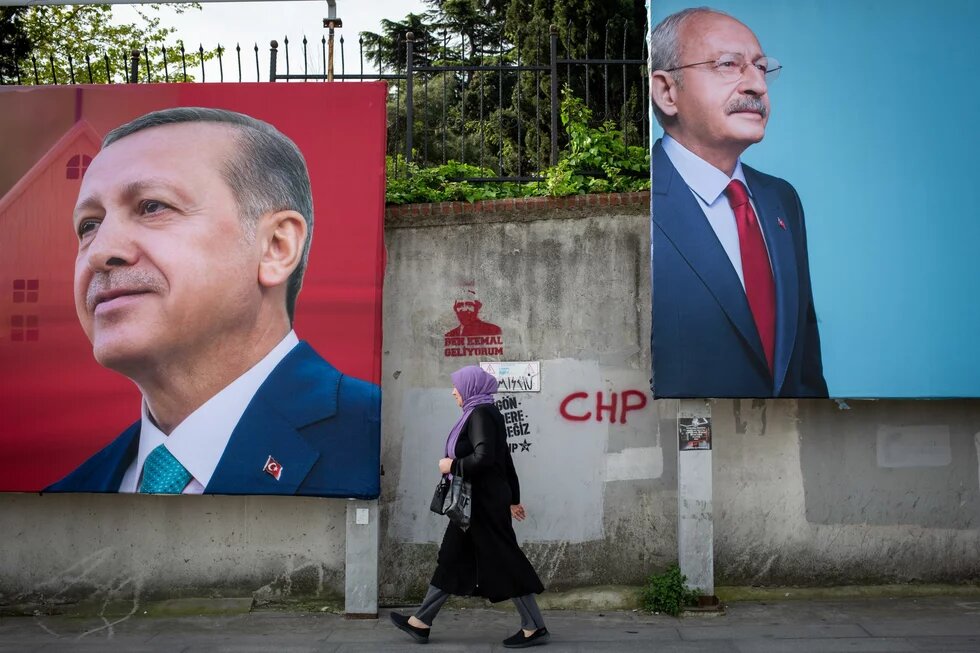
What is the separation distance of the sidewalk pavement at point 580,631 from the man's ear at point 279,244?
274 cm

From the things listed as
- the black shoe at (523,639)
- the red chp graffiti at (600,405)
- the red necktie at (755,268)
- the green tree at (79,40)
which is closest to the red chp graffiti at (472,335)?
the red chp graffiti at (600,405)

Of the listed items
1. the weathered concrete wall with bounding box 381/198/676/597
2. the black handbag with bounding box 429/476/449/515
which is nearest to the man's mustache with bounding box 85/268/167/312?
the weathered concrete wall with bounding box 381/198/676/597

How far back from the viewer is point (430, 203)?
25.8 feet

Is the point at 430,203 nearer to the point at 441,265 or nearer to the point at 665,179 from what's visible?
the point at 441,265

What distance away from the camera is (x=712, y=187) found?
7.35 metres

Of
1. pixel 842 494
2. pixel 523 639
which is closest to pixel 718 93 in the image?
pixel 842 494

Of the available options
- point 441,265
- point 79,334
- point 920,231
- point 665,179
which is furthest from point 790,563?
point 79,334

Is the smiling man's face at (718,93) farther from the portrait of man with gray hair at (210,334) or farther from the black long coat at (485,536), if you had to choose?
the portrait of man with gray hair at (210,334)

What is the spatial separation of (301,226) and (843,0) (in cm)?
479

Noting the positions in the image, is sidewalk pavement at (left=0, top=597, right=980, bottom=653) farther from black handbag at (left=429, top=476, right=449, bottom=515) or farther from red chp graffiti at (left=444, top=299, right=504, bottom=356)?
red chp graffiti at (left=444, top=299, right=504, bottom=356)

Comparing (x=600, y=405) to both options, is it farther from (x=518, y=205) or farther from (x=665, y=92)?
Answer: (x=665, y=92)

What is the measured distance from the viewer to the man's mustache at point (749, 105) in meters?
7.35

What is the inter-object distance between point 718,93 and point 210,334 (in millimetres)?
4543

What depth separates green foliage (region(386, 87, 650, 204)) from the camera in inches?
312
